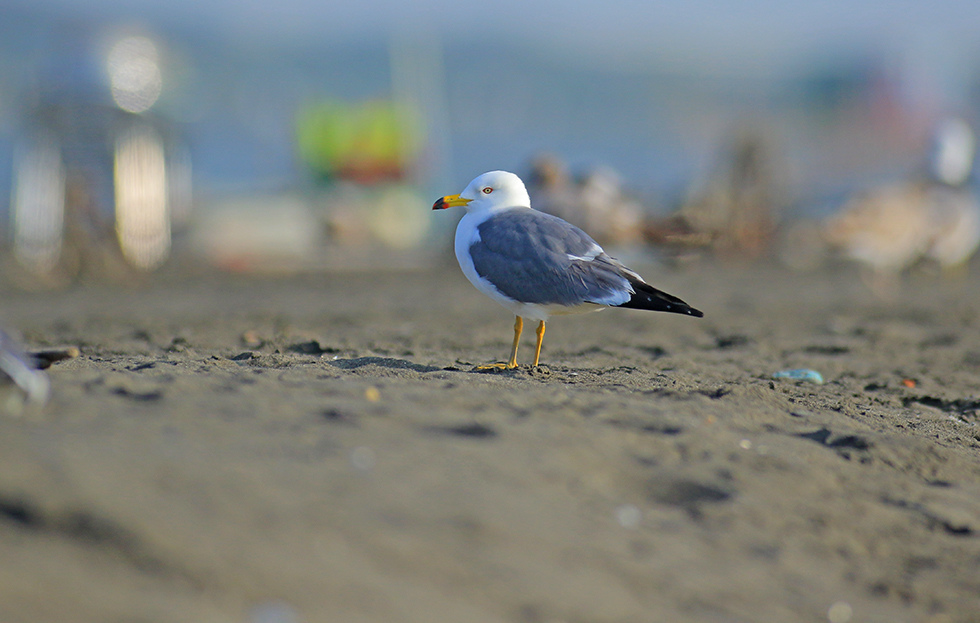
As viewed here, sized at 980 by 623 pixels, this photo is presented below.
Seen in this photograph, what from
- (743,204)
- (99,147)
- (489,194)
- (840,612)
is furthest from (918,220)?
(99,147)

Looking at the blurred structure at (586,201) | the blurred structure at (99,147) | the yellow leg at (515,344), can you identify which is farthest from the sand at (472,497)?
the blurred structure at (99,147)

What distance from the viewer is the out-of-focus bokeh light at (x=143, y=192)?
17580mm

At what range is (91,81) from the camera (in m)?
17.5

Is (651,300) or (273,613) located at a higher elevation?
(651,300)

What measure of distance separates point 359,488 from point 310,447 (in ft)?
1.00

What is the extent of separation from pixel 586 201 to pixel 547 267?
27.8 ft

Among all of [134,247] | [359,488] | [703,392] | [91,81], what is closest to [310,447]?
[359,488]

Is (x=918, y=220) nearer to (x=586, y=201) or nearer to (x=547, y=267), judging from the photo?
(x=586, y=201)

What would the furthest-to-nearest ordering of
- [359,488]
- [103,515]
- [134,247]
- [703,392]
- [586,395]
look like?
1. [134,247]
2. [703,392]
3. [586,395]
4. [359,488]
5. [103,515]

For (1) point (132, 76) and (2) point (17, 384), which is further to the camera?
(1) point (132, 76)

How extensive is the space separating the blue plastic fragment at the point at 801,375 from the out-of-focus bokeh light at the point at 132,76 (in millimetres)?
15491

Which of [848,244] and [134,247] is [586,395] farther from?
[134,247]

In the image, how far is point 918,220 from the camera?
12320 millimetres

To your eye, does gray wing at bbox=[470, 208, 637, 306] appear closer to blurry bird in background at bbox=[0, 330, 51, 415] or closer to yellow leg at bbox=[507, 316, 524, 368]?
yellow leg at bbox=[507, 316, 524, 368]
